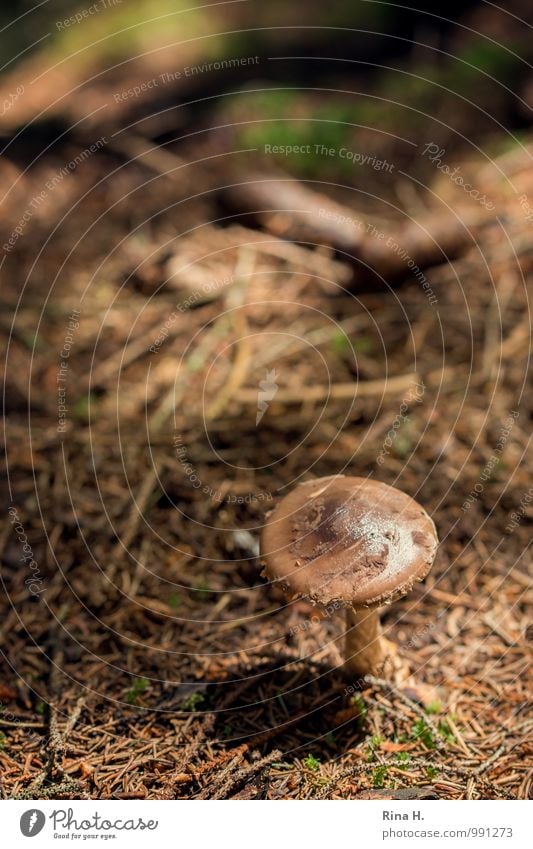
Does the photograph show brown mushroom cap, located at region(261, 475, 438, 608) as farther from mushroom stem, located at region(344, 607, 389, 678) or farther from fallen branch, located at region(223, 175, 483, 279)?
fallen branch, located at region(223, 175, 483, 279)

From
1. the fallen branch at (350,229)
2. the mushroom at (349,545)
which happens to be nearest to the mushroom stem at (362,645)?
the mushroom at (349,545)

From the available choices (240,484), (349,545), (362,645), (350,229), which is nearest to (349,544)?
(349,545)

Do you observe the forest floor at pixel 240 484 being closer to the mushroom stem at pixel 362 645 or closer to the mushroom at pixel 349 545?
the mushroom stem at pixel 362 645

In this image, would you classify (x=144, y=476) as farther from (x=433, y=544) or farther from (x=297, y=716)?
(x=433, y=544)

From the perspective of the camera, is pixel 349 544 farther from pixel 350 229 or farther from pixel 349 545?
pixel 350 229

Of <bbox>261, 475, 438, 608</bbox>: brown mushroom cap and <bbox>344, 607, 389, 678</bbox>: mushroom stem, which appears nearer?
<bbox>261, 475, 438, 608</bbox>: brown mushroom cap

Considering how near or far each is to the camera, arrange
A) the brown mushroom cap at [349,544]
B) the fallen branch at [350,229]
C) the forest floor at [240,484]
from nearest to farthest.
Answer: the brown mushroom cap at [349,544] → the forest floor at [240,484] → the fallen branch at [350,229]

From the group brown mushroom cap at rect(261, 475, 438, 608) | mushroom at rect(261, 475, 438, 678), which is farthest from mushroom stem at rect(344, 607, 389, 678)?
brown mushroom cap at rect(261, 475, 438, 608)
